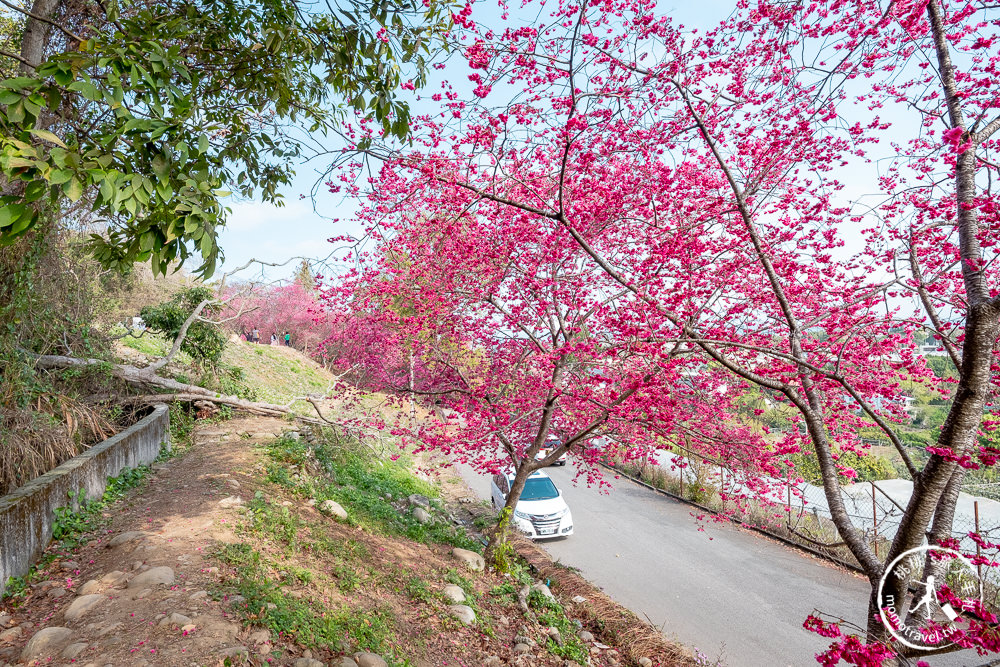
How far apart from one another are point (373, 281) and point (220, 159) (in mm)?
2260

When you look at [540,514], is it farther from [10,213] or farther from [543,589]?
[10,213]

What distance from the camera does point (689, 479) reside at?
552 inches

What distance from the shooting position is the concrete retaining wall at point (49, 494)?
4035mm

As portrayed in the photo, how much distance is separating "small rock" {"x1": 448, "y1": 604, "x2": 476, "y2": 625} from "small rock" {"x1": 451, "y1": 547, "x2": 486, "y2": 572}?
1.55 meters

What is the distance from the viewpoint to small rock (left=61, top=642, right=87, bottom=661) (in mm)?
3075

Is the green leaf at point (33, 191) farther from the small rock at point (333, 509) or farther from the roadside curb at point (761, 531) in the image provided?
the roadside curb at point (761, 531)

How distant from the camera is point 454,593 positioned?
6051 mm

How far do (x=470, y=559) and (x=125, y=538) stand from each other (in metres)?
4.41

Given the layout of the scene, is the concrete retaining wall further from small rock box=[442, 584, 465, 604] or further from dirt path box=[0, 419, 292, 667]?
small rock box=[442, 584, 465, 604]

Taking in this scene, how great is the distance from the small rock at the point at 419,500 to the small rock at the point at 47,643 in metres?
7.16

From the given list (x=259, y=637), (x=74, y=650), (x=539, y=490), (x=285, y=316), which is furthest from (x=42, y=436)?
(x=285, y=316)

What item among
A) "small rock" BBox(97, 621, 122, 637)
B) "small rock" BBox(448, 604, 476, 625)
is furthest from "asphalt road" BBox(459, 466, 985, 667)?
"small rock" BBox(97, 621, 122, 637)

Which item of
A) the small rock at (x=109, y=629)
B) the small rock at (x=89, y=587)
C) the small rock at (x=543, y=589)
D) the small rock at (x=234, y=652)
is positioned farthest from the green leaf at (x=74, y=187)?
the small rock at (x=543, y=589)

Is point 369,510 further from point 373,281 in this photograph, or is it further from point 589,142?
point 589,142
